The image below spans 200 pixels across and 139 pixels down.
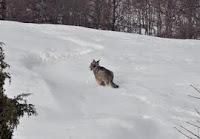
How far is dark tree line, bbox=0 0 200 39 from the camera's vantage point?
4347 centimetres

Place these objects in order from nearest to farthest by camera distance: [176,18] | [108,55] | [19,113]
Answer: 1. [19,113]
2. [108,55]
3. [176,18]

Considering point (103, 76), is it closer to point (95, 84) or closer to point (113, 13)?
point (95, 84)

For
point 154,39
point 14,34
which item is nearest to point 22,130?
point 14,34

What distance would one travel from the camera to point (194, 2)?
44750 mm

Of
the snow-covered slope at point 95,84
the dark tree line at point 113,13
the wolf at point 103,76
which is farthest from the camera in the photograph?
the dark tree line at point 113,13

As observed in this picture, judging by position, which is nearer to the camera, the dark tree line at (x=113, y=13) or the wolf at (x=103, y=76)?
the wolf at (x=103, y=76)

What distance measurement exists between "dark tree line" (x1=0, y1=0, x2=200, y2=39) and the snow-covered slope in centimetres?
2073

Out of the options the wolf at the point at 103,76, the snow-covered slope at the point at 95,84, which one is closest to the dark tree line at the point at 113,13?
the snow-covered slope at the point at 95,84

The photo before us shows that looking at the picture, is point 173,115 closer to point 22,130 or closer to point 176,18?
point 22,130

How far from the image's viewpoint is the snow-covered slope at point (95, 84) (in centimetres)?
1115

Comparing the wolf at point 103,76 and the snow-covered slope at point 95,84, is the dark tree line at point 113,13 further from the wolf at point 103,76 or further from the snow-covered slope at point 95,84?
the wolf at point 103,76

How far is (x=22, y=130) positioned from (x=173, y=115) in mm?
3739

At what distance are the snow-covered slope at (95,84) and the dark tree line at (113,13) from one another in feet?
68.0

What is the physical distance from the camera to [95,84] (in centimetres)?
1466
